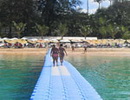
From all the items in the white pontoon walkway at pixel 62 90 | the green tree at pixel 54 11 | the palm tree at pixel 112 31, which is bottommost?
the white pontoon walkway at pixel 62 90

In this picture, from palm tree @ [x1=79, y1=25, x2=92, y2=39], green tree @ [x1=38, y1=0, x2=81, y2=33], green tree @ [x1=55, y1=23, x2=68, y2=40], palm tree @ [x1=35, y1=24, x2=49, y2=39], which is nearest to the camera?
green tree @ [x1=55, y1=23, x2=68, y2=40]

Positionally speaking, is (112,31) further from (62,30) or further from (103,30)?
(62,30)

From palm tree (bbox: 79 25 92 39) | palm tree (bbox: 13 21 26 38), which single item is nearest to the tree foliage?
palm tree (bbox: 79 25 92 39)

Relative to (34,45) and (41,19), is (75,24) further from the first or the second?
(34,45)

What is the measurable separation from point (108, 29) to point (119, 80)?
47.2 m

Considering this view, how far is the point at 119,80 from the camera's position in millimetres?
16359

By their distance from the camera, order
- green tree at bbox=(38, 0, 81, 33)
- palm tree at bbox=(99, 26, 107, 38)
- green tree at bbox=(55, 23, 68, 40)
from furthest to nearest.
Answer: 1. green tree at bbox=(38, 0, 81, 33)
2. palm tree at bbox=(99, 26, 107, 38)
3. green tree at bbox=(55, 23, 68, 40)

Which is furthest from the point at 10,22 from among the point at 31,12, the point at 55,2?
the point at 55,2

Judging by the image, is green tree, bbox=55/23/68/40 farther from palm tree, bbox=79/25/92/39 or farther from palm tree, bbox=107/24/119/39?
palm tree, bbox=107/24/119/39

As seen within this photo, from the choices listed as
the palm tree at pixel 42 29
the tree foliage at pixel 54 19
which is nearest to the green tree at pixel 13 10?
the tree foliage at pixel 54 19

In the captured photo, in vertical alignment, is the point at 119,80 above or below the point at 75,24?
below

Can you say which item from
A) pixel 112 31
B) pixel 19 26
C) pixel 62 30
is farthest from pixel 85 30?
pixel 19 26

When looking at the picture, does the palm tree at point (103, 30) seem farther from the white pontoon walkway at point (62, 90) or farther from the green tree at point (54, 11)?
the white pontoon walkway at point (62, 90)

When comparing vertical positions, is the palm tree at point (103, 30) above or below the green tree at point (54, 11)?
below
